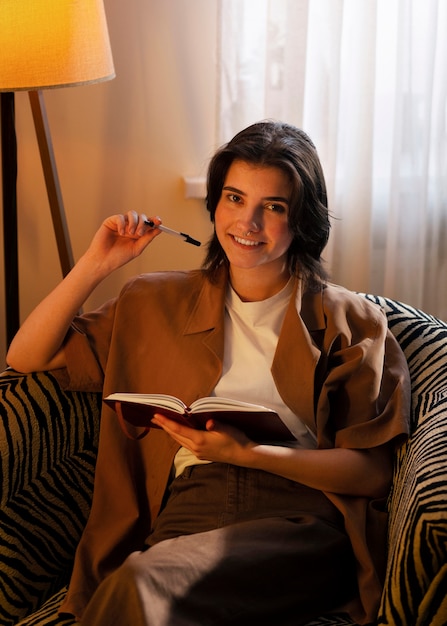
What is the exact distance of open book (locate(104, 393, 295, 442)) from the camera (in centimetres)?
150

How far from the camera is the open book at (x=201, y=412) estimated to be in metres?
1.50

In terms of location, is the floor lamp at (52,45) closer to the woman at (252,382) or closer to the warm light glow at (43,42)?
the warm light glow at (43,42)

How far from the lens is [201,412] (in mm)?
1511

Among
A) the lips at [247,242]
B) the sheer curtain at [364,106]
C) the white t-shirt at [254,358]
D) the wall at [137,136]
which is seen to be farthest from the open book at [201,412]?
the wall at [137,136]

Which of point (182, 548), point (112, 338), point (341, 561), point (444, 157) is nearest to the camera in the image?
point (182, 548)

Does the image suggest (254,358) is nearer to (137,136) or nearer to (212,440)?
(212,440)

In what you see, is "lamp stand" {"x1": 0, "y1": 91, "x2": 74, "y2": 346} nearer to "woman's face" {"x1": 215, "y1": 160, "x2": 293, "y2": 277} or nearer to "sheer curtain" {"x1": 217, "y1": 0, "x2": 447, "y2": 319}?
"sheer curtain" {"x1": 217, "y1": 0, "x2": 447, "y2": 319}

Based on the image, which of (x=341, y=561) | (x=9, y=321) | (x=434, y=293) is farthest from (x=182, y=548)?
(x=434, y=293)

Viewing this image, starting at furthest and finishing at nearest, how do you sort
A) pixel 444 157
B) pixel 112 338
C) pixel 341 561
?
pixel 444 157 < pixel 112 338 < pixel 341 561

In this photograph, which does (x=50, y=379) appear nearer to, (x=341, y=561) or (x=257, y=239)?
(x=257, y=239)

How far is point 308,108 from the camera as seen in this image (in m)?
2.38

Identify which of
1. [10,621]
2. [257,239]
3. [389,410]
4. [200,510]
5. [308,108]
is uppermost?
[308,108]

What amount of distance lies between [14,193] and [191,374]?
0.79 metres

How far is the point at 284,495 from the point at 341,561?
0.50 feet
